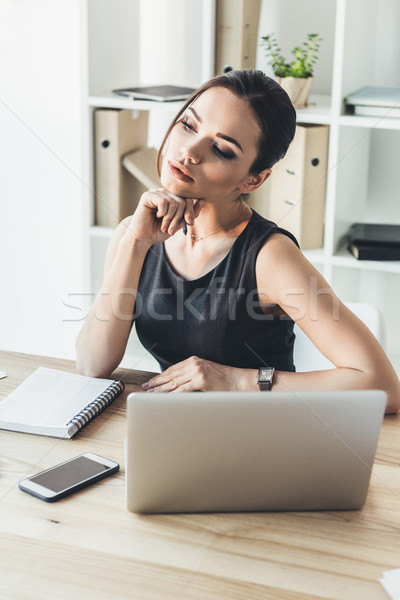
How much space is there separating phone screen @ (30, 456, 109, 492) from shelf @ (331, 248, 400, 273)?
4.56 feet

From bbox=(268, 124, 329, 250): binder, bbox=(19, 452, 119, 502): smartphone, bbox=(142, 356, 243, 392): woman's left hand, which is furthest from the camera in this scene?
bbox=(268, 124, 329, 250): binder

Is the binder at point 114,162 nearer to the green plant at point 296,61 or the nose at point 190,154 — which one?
the green plant at point 296,61

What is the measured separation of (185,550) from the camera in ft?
3.19

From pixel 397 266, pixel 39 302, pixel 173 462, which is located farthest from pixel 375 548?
pixel 39 302

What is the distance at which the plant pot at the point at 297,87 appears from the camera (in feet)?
7.64

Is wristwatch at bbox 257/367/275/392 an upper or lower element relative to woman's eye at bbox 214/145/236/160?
lower

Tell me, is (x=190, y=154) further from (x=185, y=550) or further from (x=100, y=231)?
(x=100, y=231)

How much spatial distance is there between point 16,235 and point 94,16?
46.8 inches

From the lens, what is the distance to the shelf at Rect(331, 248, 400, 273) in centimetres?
233

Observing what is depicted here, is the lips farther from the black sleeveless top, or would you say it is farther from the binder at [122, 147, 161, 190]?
the binder at [122, 147, 161, 190]

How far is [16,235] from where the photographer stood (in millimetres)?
3328

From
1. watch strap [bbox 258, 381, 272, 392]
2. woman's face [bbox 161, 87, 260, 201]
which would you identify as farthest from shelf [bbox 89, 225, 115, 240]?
watch strap [bbox 258, 381, 272, 392]

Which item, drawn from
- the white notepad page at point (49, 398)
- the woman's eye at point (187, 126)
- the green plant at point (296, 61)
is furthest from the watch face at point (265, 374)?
the green plant at point (296, 61)

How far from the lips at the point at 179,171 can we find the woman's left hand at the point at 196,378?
37 cm
